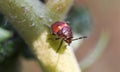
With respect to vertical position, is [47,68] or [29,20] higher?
[29,20]

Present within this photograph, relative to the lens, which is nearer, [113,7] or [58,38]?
[58,38]

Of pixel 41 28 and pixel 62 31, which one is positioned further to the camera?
pixel 62 31

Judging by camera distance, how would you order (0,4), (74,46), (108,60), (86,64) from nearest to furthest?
(0,4) < (74,46) < (86,64) < (108,60)

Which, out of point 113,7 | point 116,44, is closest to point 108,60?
point 116,44

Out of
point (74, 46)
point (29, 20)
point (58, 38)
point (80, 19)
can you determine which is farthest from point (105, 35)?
point (29, 20)

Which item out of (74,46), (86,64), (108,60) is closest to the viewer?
(74,46)

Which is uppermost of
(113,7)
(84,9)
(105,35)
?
(84,9)

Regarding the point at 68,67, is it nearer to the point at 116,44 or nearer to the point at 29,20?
the point at 29,20
